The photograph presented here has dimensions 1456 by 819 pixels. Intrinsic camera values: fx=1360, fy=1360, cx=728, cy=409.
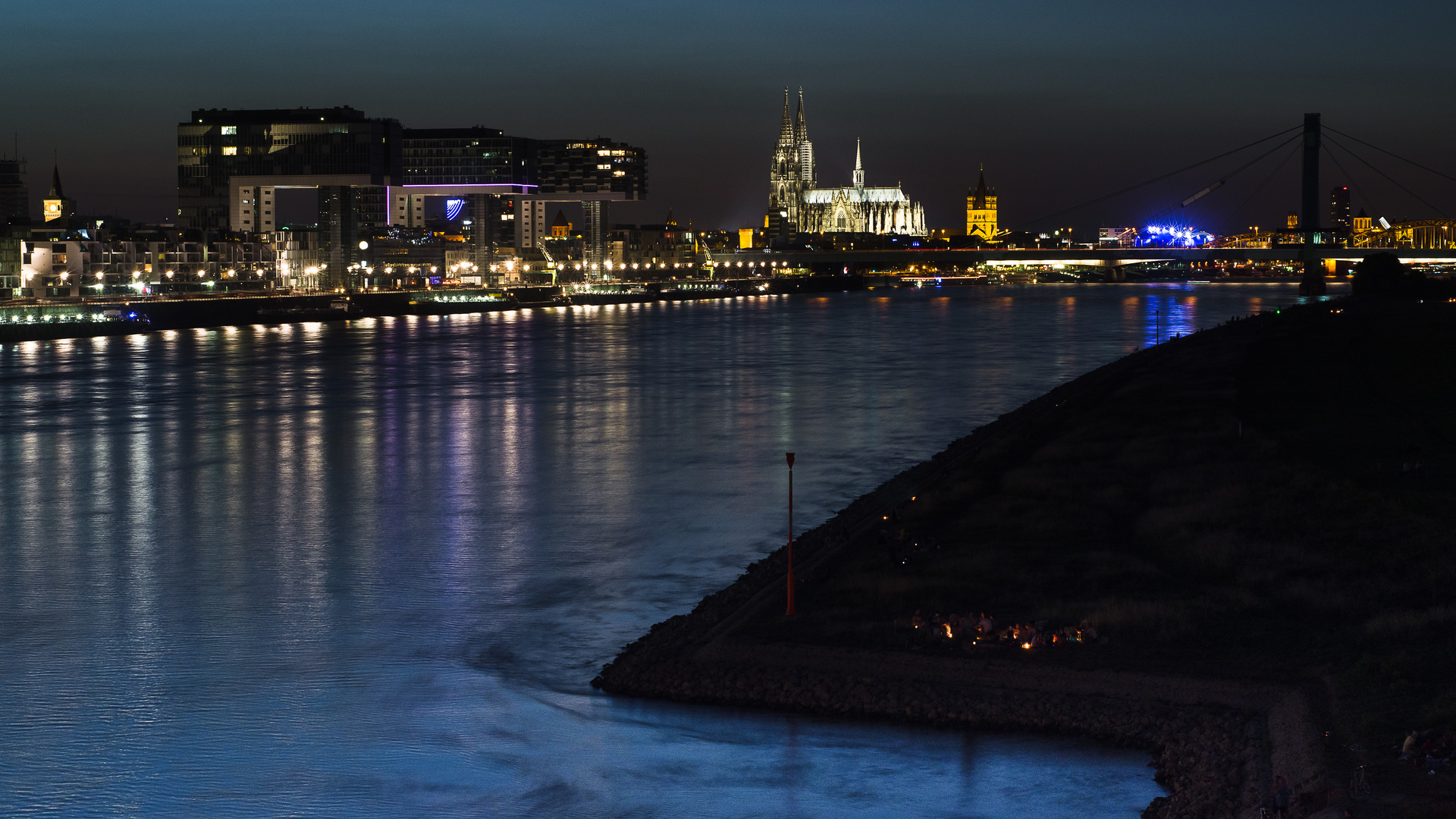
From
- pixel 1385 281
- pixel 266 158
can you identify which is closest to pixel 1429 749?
pixel 1385 281

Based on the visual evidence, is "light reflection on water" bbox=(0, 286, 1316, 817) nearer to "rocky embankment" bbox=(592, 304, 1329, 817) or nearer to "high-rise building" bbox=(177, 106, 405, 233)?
"rocky embankment" bbox=(592, 304, 1329, 817)

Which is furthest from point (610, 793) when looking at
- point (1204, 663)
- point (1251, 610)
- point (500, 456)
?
point (500, 456)

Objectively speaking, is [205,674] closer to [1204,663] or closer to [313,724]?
[313,724]

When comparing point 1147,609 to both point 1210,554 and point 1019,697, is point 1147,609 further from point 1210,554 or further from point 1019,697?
point 1210,554

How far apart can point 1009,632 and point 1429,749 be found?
492cm

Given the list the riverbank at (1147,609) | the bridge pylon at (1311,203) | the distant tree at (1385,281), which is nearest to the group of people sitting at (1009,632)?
the riverbank at (1147,609)

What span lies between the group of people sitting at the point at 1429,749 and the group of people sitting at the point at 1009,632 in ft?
13.8

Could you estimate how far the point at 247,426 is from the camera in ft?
140

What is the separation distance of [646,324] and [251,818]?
101 m

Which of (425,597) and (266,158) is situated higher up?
(266,158)

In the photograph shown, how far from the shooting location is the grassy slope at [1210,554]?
14406 millimetres

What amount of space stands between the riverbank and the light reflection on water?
703 mm

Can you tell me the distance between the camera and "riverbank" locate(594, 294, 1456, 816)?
42.1ft

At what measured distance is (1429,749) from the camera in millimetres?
11086
